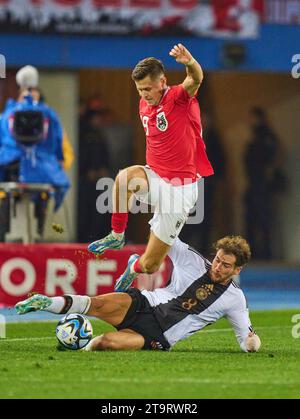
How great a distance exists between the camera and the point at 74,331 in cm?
1164

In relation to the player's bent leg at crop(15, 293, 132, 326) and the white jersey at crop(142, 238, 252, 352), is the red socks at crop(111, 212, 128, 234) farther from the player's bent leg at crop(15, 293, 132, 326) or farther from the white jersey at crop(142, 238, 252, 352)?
the player's bent leg at crop(15, 293, 132, 326)

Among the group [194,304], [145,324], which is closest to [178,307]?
[194,304]

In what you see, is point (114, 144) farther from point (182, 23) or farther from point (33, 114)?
point (33, 114)

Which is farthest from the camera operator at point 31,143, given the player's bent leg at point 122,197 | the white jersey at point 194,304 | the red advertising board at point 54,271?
the white jersey at point 194,304

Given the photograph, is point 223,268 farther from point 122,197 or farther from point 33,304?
point 33,304

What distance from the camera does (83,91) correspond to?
2595 cm

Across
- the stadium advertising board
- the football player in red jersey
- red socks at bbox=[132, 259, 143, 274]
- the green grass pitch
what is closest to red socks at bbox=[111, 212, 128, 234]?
the football player in red jersey

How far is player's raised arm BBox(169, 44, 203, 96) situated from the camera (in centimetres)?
1153

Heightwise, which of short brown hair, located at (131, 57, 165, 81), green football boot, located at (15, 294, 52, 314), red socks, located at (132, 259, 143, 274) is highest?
short brown hair, located at (131, 57, 165, 81)

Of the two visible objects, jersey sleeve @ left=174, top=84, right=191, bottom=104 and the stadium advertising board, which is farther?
the stadium advertising board

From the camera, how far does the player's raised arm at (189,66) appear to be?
11531 millimetres

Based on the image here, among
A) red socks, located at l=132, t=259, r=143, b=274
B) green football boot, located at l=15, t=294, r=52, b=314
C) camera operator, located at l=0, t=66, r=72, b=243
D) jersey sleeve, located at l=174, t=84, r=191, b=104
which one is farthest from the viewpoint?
camera operator, located at l=0, t=66, r=72, b=243

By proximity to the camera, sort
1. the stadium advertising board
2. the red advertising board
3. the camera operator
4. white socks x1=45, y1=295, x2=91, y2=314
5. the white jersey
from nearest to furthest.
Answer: white socks x1=45, y1=295, x2=91, y2=314 → the white jersey → the red advertising board → the camera operator → the stadium advertising board

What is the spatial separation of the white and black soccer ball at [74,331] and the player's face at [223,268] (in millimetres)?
1231
